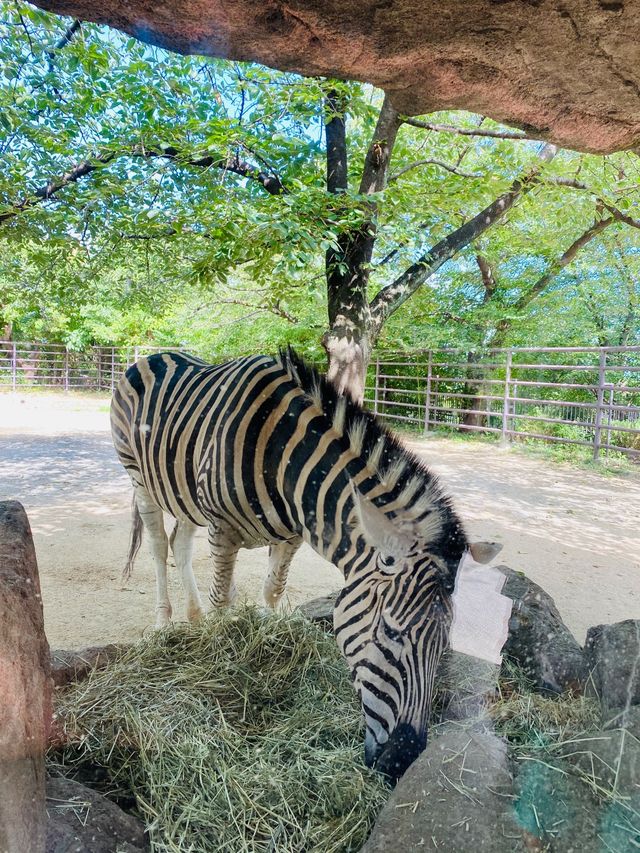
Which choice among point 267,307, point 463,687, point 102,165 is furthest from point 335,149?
point 463,687

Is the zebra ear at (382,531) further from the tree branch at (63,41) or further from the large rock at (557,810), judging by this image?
the tree branch at (63,41)

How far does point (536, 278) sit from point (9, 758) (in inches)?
445

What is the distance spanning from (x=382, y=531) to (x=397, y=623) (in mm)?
292

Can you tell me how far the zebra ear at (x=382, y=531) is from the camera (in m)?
1.67

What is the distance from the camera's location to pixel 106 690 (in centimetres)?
195

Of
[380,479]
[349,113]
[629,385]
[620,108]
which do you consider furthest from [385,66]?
[629,385]

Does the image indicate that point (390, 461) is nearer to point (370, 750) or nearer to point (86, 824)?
point (370, 750)

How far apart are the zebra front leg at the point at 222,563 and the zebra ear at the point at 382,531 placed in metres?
1.12

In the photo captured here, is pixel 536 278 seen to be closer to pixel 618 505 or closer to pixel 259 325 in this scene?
pixel 618 505

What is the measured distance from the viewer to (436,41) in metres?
1.23

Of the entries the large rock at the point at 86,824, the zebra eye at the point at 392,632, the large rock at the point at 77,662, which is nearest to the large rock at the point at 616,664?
the zebra eye at the point at 392,632

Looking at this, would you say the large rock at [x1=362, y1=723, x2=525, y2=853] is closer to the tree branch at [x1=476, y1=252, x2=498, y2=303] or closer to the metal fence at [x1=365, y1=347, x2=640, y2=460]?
the metal fence at [x1=365, y1=347, x2=640, y2=460]

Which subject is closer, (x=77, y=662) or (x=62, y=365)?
(x=77, y=662)

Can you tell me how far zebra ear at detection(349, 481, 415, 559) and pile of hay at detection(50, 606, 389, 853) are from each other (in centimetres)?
69
